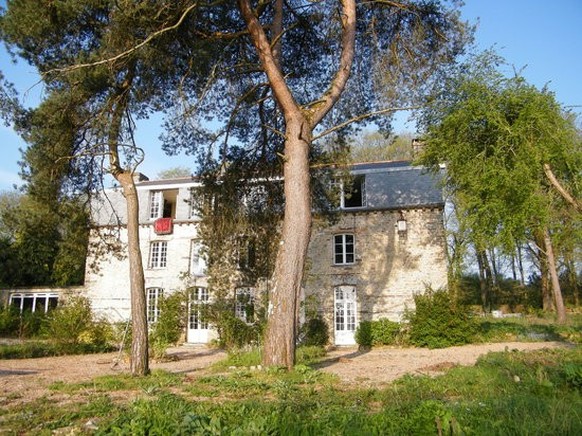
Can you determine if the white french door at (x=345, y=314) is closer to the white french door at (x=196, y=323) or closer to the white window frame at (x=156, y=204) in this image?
the white french door at (x=196, y=323)

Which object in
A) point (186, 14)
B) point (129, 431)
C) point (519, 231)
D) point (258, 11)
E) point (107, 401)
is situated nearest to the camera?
point (129, 431)

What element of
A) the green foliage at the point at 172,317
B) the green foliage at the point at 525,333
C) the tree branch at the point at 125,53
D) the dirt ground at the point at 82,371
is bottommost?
the dirt ground at the point at 82,371

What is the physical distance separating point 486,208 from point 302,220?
744 cm

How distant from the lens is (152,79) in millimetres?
11852

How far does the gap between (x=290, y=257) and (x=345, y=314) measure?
Answer: 1285 cm

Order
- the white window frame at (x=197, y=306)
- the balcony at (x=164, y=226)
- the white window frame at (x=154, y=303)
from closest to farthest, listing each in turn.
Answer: the white window frame at (x=197, y=306)
the white window frame at (x=154, y=303)
the balcony at (x=164, y=226)

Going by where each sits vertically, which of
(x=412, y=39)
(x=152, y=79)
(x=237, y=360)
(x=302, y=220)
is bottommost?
(x=237, y=360)

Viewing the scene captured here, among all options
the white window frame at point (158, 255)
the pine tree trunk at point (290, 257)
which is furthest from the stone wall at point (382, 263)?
the pine tree trunk at point (290, 257)

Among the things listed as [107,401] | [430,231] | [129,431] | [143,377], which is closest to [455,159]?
[430,231]

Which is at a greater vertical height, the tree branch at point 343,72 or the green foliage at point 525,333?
the tree branch at point 343,72

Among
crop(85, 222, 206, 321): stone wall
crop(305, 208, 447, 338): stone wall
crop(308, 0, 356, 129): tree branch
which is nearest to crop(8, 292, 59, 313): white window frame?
crop(85, 222, 206, 321): stone wall

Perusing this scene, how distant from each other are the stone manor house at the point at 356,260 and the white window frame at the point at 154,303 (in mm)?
55

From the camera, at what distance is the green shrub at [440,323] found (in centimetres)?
1797

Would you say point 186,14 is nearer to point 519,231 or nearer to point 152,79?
point 152,79
